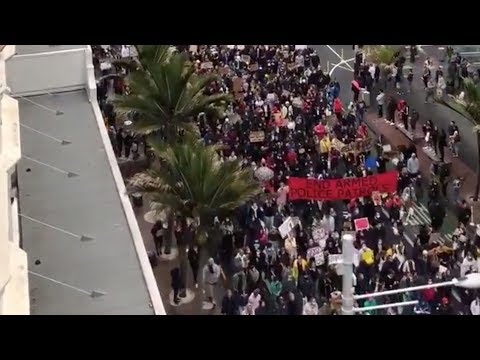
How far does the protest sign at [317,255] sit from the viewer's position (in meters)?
20.4

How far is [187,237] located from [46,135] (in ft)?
17.9

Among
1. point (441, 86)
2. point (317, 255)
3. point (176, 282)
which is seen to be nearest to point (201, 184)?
point (176, 282)

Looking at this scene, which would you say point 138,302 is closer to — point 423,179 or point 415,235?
point 415,235

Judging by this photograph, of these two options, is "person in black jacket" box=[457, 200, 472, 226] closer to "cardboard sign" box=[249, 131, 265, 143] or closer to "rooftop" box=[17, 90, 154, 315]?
"cardboard sign" box=[249, 131, 265, 143]

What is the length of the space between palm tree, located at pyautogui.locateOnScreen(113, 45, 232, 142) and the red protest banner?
4599 mm

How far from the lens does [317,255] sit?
20.5 m

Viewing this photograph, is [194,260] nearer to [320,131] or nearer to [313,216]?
[313,216]

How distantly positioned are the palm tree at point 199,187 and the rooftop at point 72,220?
1.16 m

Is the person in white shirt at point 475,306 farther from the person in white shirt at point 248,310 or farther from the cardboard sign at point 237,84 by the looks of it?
the cardboard sign at point 237,84

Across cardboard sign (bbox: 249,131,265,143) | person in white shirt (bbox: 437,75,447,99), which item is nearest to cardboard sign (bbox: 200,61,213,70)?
cardboard sign (bbox: 249,131,265,143)

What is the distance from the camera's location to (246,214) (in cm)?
2286

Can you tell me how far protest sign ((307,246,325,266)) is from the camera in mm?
20391
